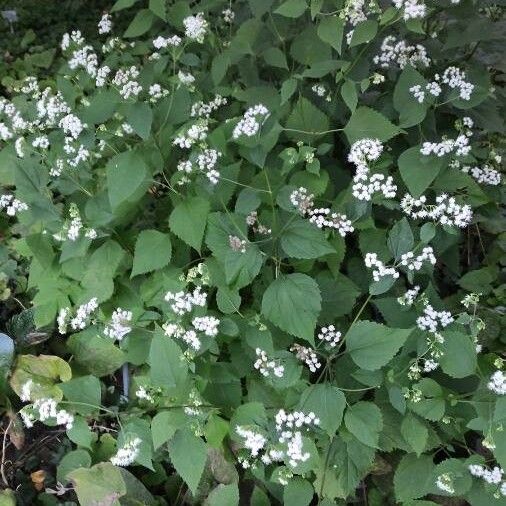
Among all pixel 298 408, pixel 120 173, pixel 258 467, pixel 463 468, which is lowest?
pixel 258 467

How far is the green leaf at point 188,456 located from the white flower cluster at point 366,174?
0.88 metres

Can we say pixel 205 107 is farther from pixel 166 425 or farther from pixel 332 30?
pixel 166 425

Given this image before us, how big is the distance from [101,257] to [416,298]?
1.06 metres

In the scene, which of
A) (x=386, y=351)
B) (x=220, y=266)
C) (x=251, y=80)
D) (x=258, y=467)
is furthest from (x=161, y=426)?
(x=251, y=80)

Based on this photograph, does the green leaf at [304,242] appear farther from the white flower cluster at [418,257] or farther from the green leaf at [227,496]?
the green leaf at [227,496]

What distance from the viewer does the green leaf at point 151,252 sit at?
182 cm

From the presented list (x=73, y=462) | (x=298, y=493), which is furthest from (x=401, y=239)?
(x=73, y=462)

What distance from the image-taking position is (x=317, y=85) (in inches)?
80.7

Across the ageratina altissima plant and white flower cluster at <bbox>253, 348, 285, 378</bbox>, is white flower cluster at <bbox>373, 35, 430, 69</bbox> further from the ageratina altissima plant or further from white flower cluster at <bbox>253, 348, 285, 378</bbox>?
white flower cluster at <bbox>253, 348, 285, 378</bbox>

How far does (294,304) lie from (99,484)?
0.97m

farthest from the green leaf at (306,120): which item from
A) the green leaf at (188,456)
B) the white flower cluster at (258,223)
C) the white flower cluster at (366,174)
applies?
the green leaf at (188,456)

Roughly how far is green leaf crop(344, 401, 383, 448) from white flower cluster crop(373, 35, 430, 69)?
1.13 meters

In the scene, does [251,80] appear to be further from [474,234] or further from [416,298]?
[474,234]

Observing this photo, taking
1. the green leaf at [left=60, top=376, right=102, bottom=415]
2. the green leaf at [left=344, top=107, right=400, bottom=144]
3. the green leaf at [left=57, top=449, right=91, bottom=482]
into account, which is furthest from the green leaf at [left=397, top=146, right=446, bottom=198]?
the green leaf at [left=57, top=449, right=91, bottom=482]
